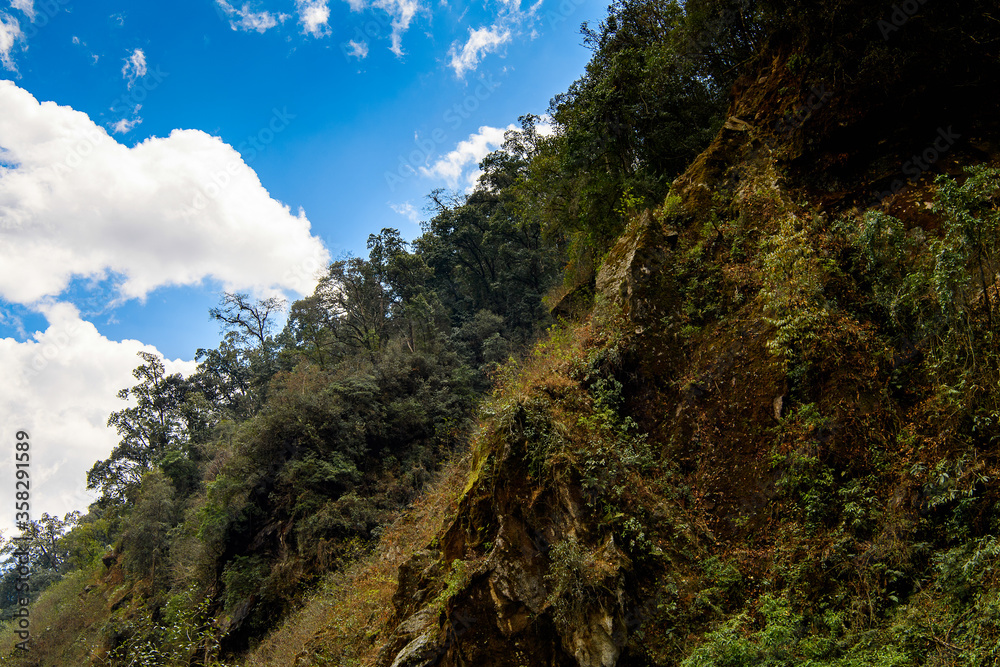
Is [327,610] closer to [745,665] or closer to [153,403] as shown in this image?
[745,665]

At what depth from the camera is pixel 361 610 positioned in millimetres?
9594

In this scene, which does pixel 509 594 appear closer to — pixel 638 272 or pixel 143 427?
pixel 638 272

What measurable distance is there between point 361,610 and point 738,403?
8.23 meters

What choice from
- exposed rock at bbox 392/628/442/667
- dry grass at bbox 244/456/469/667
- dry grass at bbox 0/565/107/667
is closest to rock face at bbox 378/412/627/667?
exposed rock at bbox 392/628/442/667

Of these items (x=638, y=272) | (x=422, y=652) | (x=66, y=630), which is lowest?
(x=422, y=652)

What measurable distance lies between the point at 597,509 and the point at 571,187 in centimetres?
1120

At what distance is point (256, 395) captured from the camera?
3238 centimetres

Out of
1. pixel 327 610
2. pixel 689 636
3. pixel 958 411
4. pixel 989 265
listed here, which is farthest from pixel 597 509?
pixel 327 610

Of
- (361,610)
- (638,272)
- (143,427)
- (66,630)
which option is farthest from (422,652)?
(143,427)

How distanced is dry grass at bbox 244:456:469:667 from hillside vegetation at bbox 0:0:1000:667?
85 mm

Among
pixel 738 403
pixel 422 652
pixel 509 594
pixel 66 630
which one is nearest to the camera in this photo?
pixel 509 594

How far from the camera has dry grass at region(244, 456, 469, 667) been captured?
28.7 feet

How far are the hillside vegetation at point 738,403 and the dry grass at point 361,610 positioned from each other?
85 millimetres

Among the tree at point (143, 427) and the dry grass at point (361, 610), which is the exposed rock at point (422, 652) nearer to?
the dry grass at point (361, 610)
